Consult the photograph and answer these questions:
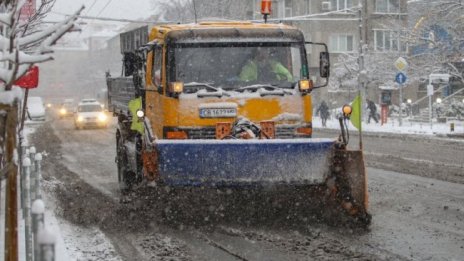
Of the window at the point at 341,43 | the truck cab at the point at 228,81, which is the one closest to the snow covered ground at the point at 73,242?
the truck cab at the point at 228,81

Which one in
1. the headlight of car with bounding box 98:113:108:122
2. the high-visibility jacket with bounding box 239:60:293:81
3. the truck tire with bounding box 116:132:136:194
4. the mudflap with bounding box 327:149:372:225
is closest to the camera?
the mudflap with bounding box 327:149:372:225

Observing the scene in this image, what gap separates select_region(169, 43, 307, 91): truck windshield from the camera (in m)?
10.1

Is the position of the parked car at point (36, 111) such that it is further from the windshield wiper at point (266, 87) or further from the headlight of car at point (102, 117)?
A: the windshield wiper at point (266, 87)

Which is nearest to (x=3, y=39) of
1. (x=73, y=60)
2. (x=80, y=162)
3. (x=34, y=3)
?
(x=34, y=3)

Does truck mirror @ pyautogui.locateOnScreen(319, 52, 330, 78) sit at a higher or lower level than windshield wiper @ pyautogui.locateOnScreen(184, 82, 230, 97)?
higher

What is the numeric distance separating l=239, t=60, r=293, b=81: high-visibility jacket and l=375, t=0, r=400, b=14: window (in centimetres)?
4836

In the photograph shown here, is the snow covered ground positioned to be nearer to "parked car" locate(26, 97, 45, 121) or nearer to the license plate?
the license plate

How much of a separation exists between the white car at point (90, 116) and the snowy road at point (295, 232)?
25.9 metres

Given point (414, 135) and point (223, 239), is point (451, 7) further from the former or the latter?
point (223, 239)

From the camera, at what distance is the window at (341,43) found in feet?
188

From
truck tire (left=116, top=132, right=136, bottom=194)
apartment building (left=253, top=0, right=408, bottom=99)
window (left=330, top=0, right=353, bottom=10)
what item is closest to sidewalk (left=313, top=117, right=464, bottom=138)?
apartment building (left=253, top=0, right=408, bottom=99)

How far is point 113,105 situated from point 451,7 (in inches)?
847

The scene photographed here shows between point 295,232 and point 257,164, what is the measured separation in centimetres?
106

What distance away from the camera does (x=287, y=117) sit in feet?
33.1
